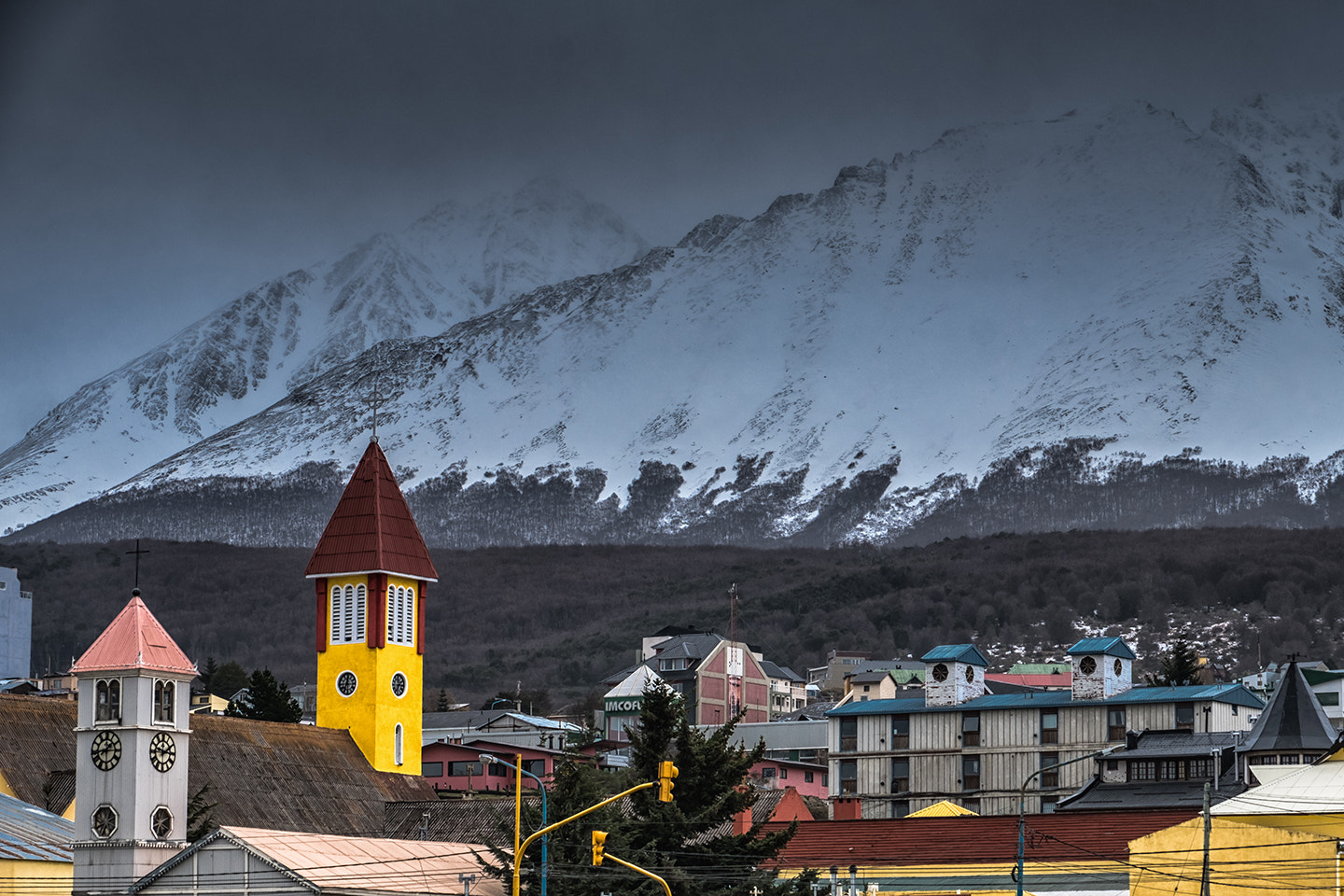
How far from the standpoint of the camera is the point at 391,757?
88.6 m

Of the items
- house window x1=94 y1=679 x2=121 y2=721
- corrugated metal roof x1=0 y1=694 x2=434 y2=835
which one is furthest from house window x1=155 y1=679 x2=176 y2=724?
corrugated metal roof x1=0 y1=694 x2=434 y2=835

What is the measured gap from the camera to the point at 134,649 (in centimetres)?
6388

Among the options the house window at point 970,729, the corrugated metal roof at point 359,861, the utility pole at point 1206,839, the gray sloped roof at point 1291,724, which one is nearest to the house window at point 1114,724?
the house window at point 970,729

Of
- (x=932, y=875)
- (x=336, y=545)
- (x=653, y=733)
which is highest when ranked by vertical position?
(x=336, y=545)

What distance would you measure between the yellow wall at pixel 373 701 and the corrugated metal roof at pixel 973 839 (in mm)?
19323

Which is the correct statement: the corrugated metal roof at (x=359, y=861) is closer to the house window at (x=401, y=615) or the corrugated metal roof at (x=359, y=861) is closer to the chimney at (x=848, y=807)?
the house window at (x=401, y=615)

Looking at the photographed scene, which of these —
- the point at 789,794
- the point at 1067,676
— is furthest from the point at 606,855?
the point at 1067,676

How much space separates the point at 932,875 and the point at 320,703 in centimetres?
2940

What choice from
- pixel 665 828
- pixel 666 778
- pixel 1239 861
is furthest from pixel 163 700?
pixel 1239 861

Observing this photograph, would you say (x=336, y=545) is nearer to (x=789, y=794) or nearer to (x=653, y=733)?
(x=789, y=794)

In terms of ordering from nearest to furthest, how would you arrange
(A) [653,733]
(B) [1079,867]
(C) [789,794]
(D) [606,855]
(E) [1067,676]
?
(D) [606,855]
(A) [653,733]
(B) [1079,867]
(C) [789,794]
(E) [1067,676]

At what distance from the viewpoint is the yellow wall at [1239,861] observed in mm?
60969

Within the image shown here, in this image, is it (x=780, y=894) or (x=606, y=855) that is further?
(x=780, y=894)

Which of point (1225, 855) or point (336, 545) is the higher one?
point (336, 545)
